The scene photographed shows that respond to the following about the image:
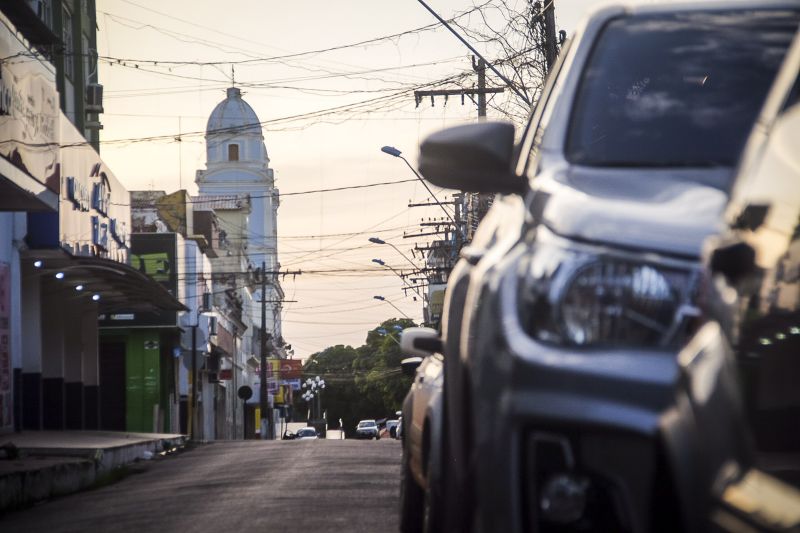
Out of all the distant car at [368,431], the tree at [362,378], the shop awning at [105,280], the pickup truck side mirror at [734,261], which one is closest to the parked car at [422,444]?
the pickup truck side mirror at [734,261]

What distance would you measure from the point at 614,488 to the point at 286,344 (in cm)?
14703

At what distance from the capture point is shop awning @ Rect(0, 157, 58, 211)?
62.1ft

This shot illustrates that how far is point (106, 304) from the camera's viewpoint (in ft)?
117

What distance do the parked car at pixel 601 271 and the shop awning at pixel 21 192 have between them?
1504 cm

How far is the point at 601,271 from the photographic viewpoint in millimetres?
2861

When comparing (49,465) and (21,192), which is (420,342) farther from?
(21,192)

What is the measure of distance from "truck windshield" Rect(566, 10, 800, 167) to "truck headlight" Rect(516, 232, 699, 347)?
0.95 metres

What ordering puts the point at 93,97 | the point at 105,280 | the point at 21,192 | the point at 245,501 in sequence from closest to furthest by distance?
the point at 245,501 < the point at 21,192 < the point at 105,280 < the point at 93,97

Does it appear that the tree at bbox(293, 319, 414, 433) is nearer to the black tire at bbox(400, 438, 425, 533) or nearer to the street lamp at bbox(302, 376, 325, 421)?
the street lamp at bbox(302, 376, 325, 421)

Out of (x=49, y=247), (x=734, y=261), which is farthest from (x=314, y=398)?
(x=734, y=261)

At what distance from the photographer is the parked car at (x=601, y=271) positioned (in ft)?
8.74

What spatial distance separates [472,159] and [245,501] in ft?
23.4

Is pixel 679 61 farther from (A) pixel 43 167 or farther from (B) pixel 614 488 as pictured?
(A) pixel 43 167

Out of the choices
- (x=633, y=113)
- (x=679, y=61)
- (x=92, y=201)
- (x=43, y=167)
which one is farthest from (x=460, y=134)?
(x=92, y=201)
